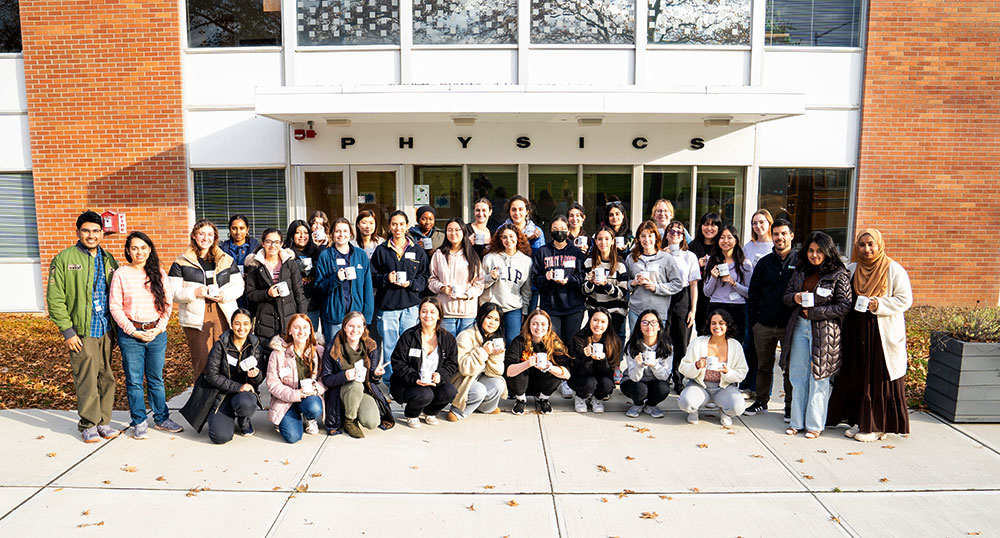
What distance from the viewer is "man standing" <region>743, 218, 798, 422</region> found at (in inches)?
243

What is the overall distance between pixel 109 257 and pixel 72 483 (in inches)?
76.0

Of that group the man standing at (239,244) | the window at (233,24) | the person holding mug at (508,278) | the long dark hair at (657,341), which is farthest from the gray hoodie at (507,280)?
the window at (233,24)

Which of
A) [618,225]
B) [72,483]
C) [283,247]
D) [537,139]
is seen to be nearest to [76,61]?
[283,247]

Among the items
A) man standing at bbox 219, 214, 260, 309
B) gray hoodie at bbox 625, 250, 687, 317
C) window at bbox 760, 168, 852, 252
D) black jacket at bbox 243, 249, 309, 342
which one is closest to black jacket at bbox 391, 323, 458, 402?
black jacket at bbox 243, 249, 309, 342

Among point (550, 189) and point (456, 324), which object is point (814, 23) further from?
point (456, 324)

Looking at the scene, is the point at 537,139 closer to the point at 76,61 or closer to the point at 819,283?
the point at 819,283

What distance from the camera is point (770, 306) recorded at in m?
6.21

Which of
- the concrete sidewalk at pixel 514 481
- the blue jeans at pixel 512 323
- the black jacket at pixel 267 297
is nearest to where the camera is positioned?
the concrete sidewalk at pixel 514 481

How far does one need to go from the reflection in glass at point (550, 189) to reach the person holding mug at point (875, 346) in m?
5.85

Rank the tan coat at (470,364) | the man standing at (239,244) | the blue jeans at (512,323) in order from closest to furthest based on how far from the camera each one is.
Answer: the tan coat at (470,364), the man standing at (239,244), the blue jeans at (512,323)

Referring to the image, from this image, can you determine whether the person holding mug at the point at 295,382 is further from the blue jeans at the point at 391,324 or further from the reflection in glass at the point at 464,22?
the reflection in glass at the point at 464,22

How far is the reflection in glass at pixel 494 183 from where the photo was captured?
1116 centimetres

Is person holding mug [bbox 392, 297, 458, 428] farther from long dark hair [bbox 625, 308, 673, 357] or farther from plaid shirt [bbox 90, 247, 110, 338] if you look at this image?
plaid shirt [bbox 90, 247, 110, 338]

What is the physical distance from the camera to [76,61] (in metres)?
10.9
